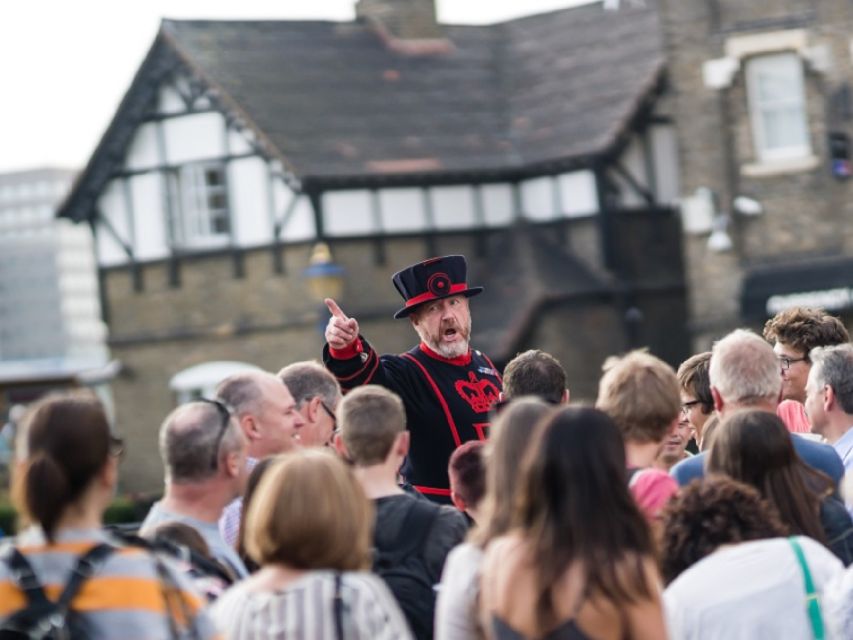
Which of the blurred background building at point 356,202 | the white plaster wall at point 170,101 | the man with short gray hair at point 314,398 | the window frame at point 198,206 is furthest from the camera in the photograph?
the white plaster wall at point 170,101

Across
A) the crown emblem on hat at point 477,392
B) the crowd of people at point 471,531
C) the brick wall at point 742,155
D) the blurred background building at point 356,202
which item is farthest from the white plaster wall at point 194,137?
the crowd of people at point 471,531

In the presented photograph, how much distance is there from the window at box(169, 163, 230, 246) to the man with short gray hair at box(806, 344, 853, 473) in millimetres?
21057

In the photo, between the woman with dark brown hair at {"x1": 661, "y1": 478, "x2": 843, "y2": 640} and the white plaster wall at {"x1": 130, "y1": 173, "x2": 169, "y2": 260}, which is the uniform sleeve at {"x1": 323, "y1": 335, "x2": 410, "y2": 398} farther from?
the white plaster wall at {"x1": 130, "y1": 173, "x2": 169, "y2": 260}

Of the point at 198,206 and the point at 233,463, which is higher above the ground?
the point at 198,206

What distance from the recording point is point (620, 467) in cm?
489

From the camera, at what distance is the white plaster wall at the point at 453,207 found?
27453 millimetres

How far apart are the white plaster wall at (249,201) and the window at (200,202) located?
0.88 ft

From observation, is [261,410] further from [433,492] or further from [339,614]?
[339,614]

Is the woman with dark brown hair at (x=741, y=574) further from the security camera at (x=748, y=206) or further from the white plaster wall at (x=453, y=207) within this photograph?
the white plaster wall at (x=453, y=207)

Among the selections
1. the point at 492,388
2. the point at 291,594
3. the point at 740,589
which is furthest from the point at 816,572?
the point at 492,388

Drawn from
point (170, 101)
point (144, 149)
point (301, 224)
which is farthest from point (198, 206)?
point (301, 224)

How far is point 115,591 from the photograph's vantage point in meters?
4.81

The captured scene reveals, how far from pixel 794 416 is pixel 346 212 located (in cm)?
1866

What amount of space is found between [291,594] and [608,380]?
5.47ft
